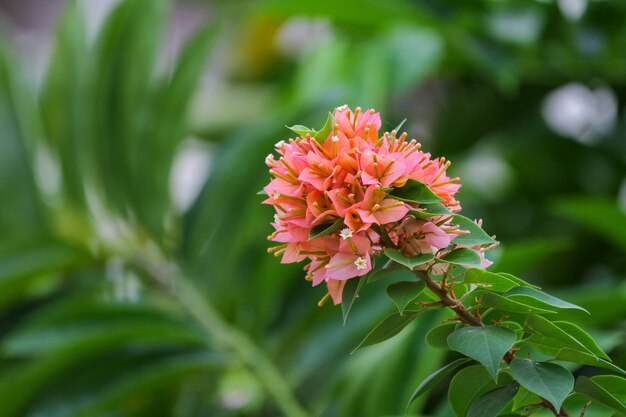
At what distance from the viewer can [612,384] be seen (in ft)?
0.89

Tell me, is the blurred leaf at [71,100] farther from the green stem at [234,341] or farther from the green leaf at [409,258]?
the green leaf at [409,258]

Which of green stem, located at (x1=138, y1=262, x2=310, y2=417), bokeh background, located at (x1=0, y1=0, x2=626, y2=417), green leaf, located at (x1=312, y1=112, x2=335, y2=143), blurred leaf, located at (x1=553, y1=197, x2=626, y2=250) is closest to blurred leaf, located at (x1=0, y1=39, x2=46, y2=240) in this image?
bokeh background, located at (x1=0, y1=0, x2=626, y2=417)

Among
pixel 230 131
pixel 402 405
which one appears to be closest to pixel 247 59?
pixel 230 131

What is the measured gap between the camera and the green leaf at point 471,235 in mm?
251

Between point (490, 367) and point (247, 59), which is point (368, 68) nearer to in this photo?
point (490, 367)

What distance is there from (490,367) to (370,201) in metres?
0.05

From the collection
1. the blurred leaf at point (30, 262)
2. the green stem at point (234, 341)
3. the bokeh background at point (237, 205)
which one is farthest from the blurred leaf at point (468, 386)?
the blurred leaf at point (30, 262)

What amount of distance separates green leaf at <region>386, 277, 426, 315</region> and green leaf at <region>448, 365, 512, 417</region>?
1.4 inches

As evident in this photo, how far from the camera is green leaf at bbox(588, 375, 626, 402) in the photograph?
27 cm

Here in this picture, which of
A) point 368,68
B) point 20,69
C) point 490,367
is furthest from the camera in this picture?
point 20,69

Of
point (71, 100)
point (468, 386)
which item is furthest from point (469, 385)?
point (71, 100)

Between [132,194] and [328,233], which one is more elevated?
[328,233]

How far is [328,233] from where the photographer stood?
0.25m

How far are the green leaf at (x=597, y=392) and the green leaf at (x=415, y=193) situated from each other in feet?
0.22
